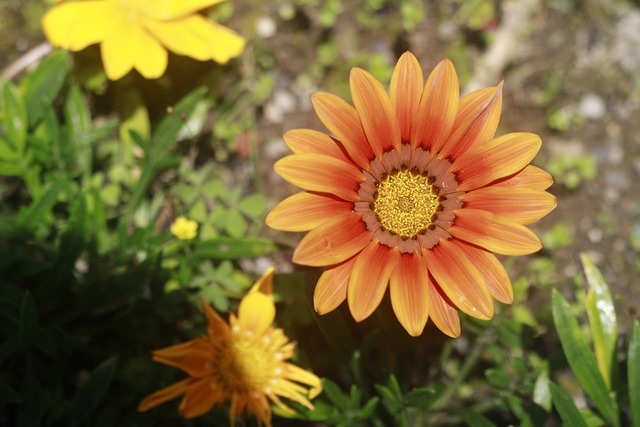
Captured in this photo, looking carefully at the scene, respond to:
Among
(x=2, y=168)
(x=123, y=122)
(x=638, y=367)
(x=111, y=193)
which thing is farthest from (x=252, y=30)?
(x=638, y=367)

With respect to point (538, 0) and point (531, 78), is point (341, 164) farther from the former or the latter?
point (538, 0)

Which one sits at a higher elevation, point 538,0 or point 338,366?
point 538,0

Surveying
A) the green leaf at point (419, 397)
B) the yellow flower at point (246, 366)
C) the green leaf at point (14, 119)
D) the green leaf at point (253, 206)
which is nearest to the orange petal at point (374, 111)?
the yellow flower at point (246, 366)

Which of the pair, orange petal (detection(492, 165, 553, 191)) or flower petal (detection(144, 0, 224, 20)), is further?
flower petal (detection(144, 0, 224, 20))

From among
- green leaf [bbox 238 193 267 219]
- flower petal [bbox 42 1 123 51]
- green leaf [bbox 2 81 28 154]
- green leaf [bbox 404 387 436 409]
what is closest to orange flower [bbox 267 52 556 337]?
green leaf [bbox 404 387 436 409]

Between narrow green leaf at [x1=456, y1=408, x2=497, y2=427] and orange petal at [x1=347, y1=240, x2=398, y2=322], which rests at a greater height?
orange petal at [x1=347, y1=240, x2=398, y2=322]

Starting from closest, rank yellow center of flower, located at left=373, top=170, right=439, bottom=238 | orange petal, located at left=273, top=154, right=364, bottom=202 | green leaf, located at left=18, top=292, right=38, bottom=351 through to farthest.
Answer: orange petal, located at left=273, top=154, right=364, bottom=202 → yellow center of flower, located at left=373, top=170, right=439, bottom=238 → green leaf, located at left=18, top=292, right=38, bottom=351

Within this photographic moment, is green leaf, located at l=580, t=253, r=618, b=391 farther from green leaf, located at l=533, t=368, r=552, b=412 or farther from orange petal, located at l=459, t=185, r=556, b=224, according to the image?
orange petal, located at l=459, t=185, r=556, b=224
